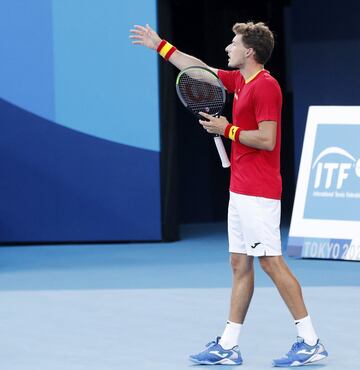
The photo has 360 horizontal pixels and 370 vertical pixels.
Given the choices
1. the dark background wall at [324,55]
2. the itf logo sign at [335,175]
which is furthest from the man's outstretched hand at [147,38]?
the dark background wall at [324,55]

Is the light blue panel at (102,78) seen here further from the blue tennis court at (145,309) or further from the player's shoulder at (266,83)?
the player's shoulder at (266,83)

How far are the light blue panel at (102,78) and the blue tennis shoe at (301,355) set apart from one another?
19.3 feet

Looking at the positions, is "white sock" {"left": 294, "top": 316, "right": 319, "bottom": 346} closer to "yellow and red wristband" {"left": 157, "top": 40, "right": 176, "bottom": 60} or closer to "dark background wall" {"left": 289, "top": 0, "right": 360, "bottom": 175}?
"yellow and red wristband" {"left": 157, "top": 40, "right": 176, "bottom": 60}

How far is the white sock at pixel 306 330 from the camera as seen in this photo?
5.01 metres

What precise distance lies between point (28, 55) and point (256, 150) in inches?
245

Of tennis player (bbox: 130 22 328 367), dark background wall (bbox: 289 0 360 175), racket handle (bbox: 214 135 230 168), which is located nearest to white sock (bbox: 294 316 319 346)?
tennis player (bbox: 130 22 328 367)

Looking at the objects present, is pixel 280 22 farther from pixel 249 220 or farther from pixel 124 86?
pixel 249 220

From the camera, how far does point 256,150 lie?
16.3 ft

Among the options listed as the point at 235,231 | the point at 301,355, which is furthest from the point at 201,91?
the point at 301,355

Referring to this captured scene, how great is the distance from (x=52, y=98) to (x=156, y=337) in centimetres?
535

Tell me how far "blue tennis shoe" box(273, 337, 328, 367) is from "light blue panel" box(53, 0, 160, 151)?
19.3ft

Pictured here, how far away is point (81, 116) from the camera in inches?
Result: 423

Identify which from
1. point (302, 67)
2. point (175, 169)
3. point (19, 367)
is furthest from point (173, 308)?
point (302, 67)

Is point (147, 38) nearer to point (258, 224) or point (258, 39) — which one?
point (258, 39)
